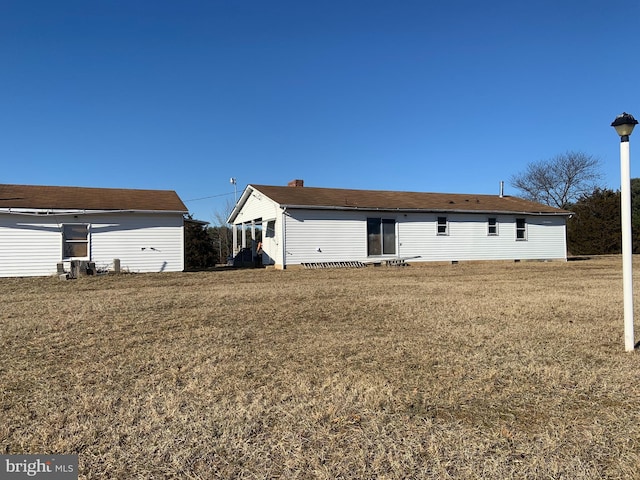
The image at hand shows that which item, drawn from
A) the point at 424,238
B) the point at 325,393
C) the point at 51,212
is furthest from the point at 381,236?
the point at 325,393

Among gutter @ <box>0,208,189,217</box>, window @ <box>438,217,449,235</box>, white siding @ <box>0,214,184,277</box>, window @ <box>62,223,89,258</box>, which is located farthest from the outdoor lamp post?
window @ <box>62,223,89,258</box>

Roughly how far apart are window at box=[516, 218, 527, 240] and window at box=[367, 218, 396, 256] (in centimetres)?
718

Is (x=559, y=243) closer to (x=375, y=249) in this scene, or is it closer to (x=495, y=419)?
(x=375, y=249)

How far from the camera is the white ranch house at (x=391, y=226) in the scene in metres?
18.5

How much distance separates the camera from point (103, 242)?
16.2 meters

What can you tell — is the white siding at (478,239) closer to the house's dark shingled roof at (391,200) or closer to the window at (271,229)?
the house's dark shingled roof at (391,200)

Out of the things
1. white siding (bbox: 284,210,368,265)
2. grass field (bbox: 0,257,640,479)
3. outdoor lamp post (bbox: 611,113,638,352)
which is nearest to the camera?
grass field (bbox: 0,257,640,479)

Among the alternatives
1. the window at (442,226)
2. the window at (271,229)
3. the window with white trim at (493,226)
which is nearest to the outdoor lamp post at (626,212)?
the window at (271,229)

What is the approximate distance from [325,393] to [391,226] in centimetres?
1680

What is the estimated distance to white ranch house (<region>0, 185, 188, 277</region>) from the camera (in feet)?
50.6

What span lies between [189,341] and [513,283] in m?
9.64

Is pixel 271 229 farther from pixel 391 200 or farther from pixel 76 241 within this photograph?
pixel 76 241

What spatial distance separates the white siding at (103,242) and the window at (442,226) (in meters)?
11.6

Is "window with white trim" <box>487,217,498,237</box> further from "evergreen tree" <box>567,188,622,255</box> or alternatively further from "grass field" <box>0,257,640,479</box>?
"grass field" <box>0,257,640,479</box>
